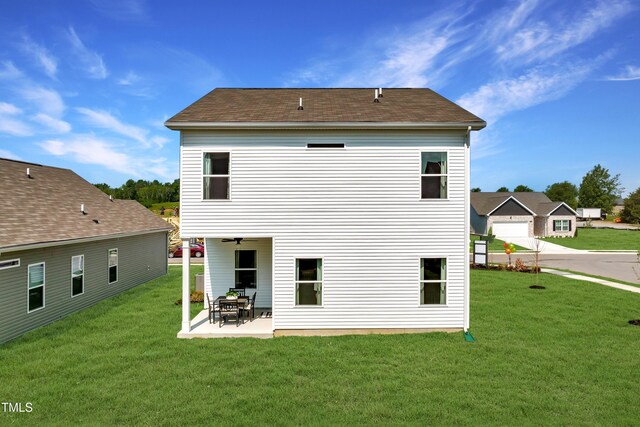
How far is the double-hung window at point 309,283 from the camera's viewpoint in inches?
389

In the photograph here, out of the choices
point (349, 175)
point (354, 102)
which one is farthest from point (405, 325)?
point (354, 102)

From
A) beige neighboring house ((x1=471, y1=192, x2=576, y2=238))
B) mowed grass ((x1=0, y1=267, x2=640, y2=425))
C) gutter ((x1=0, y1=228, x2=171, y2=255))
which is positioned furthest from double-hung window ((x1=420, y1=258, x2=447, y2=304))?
beige neighboring house ((x1=471, y1=192, x2=576, y2=238))

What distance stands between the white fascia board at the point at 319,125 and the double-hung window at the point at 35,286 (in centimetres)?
613

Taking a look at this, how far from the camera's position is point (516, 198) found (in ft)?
148

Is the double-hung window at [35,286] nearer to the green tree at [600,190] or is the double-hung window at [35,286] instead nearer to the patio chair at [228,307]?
the patio chair at [228,307]

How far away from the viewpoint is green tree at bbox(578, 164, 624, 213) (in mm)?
80750

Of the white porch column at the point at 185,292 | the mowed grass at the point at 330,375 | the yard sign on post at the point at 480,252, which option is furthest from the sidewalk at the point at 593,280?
the white porch column at the point at 185,292

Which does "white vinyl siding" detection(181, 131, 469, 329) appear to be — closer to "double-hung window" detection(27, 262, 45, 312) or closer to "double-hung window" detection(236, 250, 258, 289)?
"double-hung window" detection(236, 250, 258, 289)

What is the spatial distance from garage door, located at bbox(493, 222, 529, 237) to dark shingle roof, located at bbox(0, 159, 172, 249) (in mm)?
38172

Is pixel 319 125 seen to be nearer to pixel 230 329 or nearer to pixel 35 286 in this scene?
pixel 230 329

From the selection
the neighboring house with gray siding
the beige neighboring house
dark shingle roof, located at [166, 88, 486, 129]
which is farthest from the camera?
the beige neighboring house

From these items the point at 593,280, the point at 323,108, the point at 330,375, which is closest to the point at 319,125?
the point at 323,108

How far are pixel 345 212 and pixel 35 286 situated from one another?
9.80 m

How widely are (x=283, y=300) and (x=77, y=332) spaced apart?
240 inches
